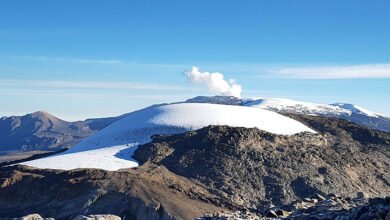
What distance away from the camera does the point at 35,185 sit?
2322 inches

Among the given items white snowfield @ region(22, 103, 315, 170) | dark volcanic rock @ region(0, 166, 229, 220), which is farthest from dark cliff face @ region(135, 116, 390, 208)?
dark volcanic rock @ region(0, 166, 229, 220)

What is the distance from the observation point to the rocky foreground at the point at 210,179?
53719 millimetres

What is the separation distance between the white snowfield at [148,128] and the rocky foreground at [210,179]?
2.92 m

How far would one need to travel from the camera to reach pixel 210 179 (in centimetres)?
6191

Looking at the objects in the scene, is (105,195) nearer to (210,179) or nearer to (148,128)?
(210,179)

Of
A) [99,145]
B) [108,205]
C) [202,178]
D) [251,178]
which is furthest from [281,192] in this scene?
[99,145]

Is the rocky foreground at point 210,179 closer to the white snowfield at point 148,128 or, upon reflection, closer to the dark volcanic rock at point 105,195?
the dark volcanic rock at point 105,195

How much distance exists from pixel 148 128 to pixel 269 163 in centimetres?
1988

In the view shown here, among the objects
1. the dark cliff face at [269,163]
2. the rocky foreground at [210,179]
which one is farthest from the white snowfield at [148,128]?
the dark cliff face at [269,163]

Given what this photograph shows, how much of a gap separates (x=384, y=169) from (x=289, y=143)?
11813 mm

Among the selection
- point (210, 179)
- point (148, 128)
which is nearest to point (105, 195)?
point (210, 179)

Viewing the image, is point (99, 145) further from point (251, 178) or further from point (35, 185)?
point (251, 178)

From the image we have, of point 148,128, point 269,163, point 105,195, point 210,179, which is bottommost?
point 105,195

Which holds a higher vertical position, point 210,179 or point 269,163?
point 269,163
